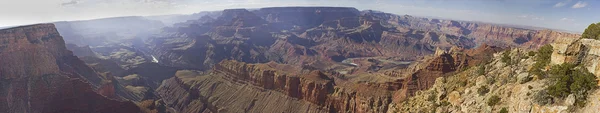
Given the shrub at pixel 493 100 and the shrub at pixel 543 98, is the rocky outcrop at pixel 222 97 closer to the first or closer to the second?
the shrub at pixel 493 100

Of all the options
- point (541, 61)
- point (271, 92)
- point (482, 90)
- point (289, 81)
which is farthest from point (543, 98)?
point (271, 92)

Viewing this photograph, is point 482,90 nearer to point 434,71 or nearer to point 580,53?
point 580,53

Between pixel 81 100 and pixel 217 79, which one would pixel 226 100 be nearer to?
pixel 217 79

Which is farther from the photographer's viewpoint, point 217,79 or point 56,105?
point 217,79

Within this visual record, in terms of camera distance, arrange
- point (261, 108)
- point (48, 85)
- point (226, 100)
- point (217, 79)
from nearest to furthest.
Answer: point (48, 85) < point (261, 108) < point (226, 100) < point (217, 79)

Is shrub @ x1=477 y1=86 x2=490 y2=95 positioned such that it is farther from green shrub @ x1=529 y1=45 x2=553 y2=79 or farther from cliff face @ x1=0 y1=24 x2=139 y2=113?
cliff face @ x1=0 y1=24 x2=139 y2=113

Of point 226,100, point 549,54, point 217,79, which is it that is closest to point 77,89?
point 226,100

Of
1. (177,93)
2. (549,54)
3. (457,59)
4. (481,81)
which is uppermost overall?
(549,54)

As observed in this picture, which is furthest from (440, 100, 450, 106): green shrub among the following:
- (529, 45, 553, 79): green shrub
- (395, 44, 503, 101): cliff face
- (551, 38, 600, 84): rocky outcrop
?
(395, 44, 503, 101): cliff face
